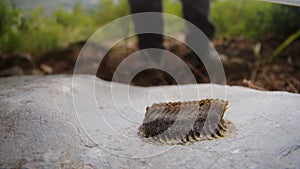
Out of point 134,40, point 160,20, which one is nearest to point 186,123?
point 160,20

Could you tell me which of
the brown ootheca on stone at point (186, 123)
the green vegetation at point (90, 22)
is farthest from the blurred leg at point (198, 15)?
the brown ootheca on stone at point (186, 123)

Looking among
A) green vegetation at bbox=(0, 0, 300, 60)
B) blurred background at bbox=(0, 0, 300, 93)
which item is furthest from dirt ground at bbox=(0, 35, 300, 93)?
green vegetation at bbox=(0, 0, 300, 60)

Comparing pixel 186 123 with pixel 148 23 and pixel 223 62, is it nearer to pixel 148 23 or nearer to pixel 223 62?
pixel 148 23

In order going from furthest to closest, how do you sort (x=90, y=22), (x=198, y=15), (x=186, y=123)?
(x=90, y=22) < (x=198, y=15) < (x=186, y=123)

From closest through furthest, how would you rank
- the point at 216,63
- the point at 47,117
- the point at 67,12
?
the point at 47,117, the point at 216,63, the point at 67,12

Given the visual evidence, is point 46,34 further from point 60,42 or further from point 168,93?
point 168,93

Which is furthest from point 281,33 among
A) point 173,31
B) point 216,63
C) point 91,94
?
point 91,94
